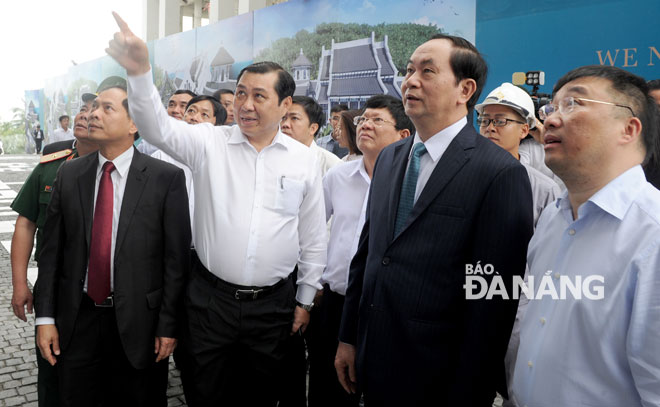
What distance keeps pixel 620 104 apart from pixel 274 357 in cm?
177

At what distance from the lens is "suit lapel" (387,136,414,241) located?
1798 millimetres

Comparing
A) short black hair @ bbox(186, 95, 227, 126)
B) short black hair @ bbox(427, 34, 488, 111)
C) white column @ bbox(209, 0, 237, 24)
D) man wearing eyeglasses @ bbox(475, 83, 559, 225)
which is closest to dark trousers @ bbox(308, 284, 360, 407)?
man wearing eyeglasses @ bbox(475, 83, 559, 225)

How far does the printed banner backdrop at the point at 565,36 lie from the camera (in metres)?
4.70

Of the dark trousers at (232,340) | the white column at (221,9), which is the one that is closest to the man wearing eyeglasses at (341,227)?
the dark trousers at (232,340)

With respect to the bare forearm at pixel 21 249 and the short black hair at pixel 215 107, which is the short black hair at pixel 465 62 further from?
the short black hair at pixel 215 107

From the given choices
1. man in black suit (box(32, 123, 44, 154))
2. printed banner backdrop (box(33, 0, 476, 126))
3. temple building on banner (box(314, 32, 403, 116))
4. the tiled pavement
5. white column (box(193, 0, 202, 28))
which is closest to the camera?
the tiled pavement

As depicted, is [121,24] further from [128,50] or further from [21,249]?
[21,249]

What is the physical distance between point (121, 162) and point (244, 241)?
71cm

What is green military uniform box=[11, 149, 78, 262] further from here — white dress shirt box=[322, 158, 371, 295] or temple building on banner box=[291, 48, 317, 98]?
temple building on banner box=[291, 48, 317, 98]

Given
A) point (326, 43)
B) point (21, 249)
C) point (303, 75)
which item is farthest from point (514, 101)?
point (303, 75)

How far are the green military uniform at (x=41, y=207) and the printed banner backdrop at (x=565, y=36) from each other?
16.5 feet

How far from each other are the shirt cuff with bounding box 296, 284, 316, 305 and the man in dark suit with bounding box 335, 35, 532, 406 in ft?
2.05

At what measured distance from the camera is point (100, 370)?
2.21m

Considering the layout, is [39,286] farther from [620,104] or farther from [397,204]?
[620,104]
